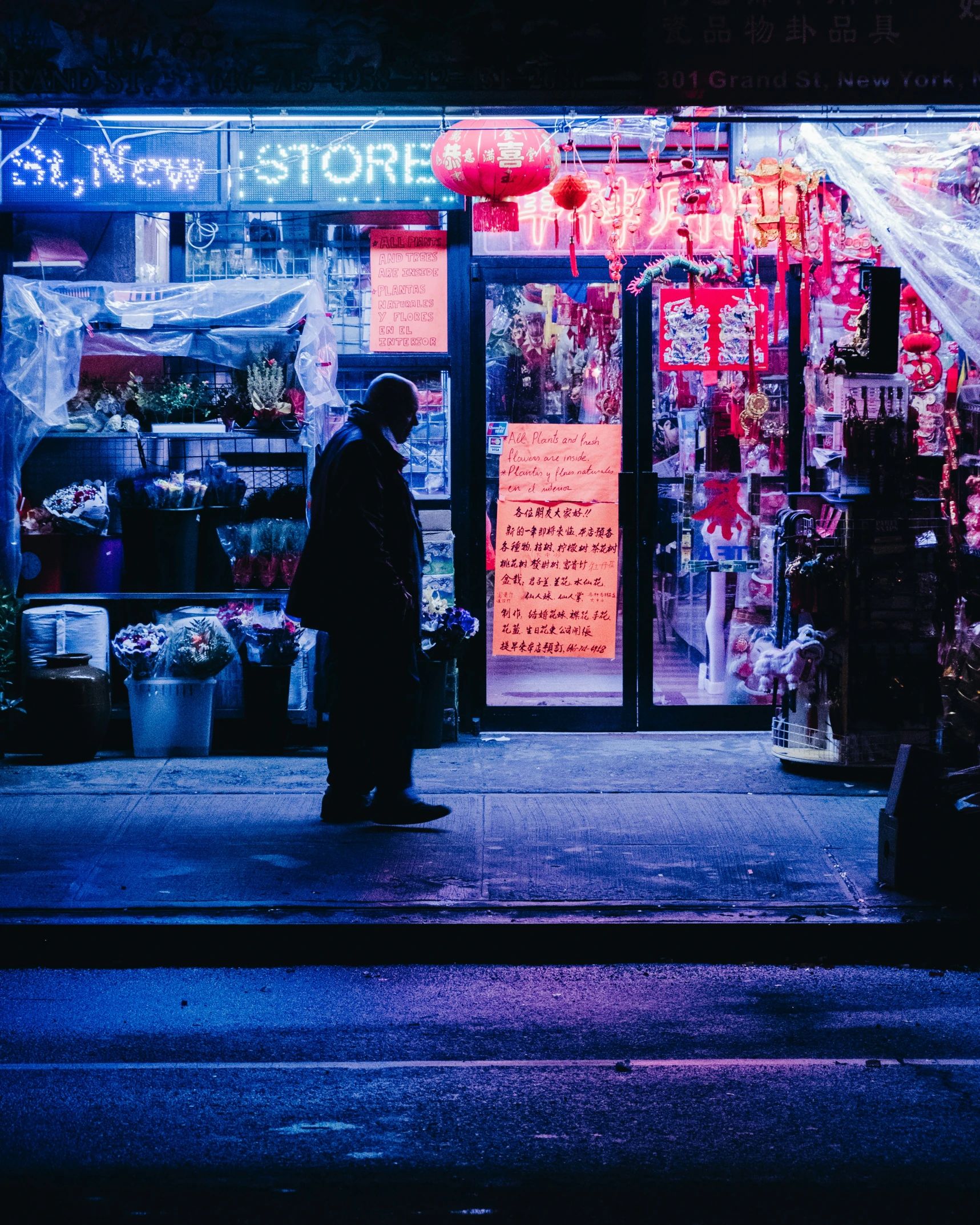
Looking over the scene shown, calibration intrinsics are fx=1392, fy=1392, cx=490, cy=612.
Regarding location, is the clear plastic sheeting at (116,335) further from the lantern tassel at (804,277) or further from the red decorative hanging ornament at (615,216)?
the lantern tassel at (804,277)

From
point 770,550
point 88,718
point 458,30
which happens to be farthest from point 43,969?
point 770,550

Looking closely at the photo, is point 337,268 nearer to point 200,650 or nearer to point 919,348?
point 200,650

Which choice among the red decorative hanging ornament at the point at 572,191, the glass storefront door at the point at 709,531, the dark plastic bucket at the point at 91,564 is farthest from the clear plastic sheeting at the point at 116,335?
the glass storefront door at the point at 709,531

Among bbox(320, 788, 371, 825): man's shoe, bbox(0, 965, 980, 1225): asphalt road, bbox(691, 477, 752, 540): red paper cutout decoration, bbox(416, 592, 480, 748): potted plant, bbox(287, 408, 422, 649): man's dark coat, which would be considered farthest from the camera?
bbox(691, 477, 752, 540): red paper cutout decoration

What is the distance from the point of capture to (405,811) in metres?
7.20

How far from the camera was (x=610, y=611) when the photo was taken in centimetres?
959

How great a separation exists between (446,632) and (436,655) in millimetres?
191

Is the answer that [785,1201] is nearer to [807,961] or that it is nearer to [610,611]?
[807,961]

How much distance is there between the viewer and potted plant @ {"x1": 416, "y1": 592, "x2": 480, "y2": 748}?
8.96 m

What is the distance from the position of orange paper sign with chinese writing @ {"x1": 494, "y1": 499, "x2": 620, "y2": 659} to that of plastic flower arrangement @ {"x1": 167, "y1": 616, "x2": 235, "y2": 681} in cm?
192

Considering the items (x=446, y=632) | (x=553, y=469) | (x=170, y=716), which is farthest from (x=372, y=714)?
(x=553, y=469)

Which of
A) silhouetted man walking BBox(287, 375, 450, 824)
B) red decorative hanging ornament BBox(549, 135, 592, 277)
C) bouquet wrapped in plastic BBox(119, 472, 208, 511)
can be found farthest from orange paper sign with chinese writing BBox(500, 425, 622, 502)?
silhouetted man walking BBox(287, 375, 450, 824)

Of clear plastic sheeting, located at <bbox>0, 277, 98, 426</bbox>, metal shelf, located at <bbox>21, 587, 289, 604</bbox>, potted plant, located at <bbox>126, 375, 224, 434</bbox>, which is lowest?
metal shelf, located at <bbox>21, 587, 289, 604</bbox>

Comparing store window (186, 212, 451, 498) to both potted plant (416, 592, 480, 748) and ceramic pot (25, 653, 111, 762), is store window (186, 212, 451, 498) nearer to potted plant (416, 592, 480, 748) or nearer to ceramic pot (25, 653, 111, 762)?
potted plant (416, 592, 480, 748)
